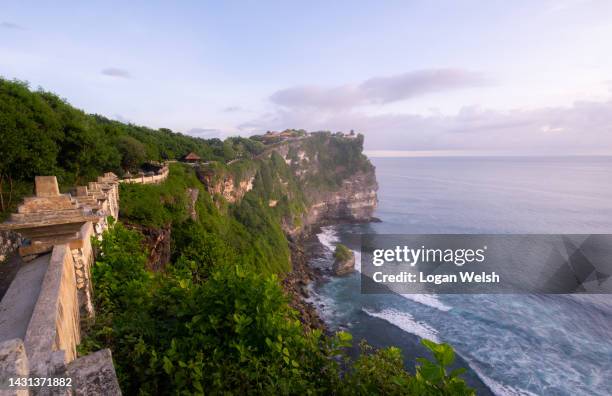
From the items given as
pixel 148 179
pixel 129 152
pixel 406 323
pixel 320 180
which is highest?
pixel 129 152

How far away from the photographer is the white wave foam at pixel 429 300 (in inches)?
1301

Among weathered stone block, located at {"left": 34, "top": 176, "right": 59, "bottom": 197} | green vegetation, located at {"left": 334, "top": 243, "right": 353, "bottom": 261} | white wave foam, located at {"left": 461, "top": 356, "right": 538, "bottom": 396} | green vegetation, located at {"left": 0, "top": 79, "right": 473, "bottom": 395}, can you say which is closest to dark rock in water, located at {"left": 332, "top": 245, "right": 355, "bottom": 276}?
green vegetation, located at {"left": 334, "top": 243, "right": 353, "bottom": 261}

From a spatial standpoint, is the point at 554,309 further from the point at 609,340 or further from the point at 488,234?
the point at 488,234

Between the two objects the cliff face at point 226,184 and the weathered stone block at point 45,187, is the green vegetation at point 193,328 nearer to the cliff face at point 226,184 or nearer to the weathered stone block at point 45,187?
the weathered stone block at point 45,187

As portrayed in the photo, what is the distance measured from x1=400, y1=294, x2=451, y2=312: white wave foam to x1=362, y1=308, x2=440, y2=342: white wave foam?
3914 mm

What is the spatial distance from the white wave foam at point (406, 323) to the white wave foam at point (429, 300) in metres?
3.91

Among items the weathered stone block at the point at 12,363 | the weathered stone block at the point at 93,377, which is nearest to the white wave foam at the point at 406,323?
the weathered stone block at the point at 93,377

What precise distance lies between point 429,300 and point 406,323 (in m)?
6.76

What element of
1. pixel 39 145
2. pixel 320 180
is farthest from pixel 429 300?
pixel 320 180

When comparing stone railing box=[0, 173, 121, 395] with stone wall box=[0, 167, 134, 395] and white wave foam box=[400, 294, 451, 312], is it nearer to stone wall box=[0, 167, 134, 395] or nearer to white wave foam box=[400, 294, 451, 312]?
stone wall box=[0, 167, 134, 395]

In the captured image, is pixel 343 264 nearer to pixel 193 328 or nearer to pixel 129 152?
pixel 129 152

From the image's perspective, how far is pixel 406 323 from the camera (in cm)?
2981

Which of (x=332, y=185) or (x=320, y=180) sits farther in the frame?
(x=332, y=185)

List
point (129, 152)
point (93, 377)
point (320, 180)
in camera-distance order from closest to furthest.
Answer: point (93, 377) → point (129, 152) → point (320, 180)
